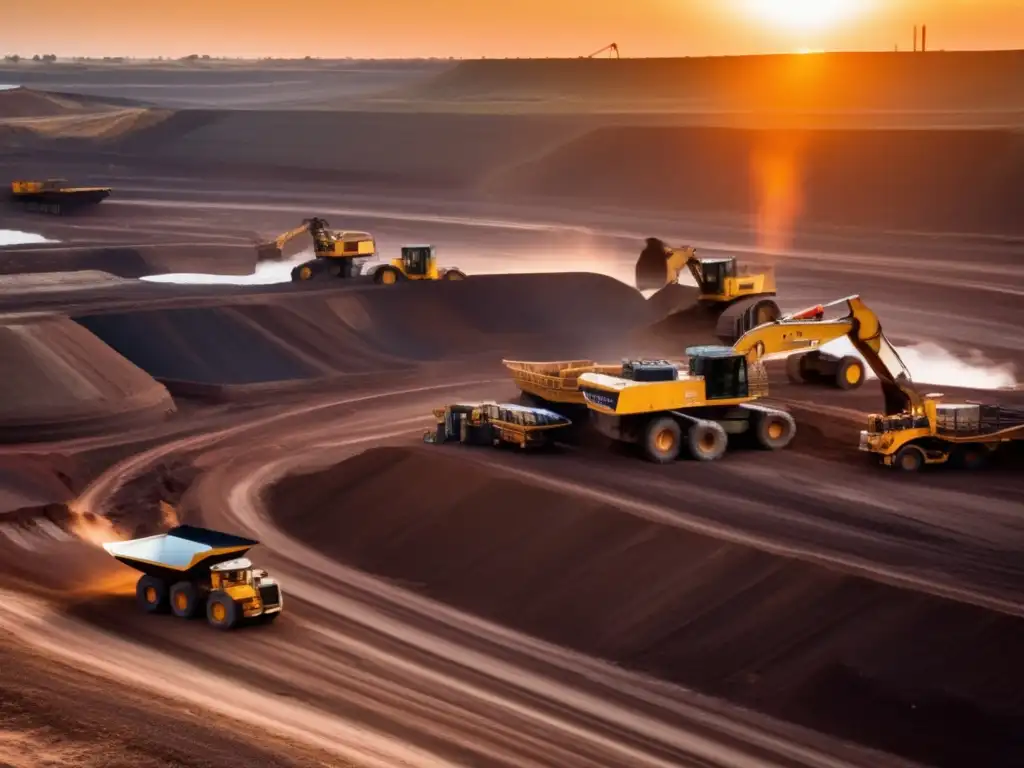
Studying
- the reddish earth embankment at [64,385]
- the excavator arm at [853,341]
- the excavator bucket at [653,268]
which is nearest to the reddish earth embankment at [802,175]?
the excavator bucket at [653,268]

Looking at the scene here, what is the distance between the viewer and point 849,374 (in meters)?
36.3

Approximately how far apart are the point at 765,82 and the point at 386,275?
88.1m

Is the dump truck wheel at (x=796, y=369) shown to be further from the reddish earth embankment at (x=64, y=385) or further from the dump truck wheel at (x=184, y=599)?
the dump truck wheel at (x=184, y=599)

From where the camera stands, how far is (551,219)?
7694 cm

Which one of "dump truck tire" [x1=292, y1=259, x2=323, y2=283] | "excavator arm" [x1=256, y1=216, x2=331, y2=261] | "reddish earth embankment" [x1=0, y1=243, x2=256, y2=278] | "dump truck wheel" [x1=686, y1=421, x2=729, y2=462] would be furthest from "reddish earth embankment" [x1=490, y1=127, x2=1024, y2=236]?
"dump truck wheel" [x1=686, y1=421, x2=729, y2=462]

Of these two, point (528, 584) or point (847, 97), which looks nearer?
point (528, 584)

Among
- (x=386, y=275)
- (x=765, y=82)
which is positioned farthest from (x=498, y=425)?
(x=765, y=82)

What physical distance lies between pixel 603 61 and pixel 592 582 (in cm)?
13004

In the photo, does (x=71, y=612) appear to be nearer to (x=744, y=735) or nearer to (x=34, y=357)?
(x=744, y=735)

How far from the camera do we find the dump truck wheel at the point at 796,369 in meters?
37.1

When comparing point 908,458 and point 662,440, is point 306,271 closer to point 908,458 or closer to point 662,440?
point 662,440

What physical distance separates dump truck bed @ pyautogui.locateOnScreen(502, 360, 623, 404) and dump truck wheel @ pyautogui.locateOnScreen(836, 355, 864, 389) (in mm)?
6697

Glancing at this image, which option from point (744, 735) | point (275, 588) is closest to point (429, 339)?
point (275, 588)

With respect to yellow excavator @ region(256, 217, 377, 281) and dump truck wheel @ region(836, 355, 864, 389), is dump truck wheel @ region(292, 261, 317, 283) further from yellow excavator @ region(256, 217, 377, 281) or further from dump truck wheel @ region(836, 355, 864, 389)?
dump truck wheel @ region(836, 355, 864, 389)
